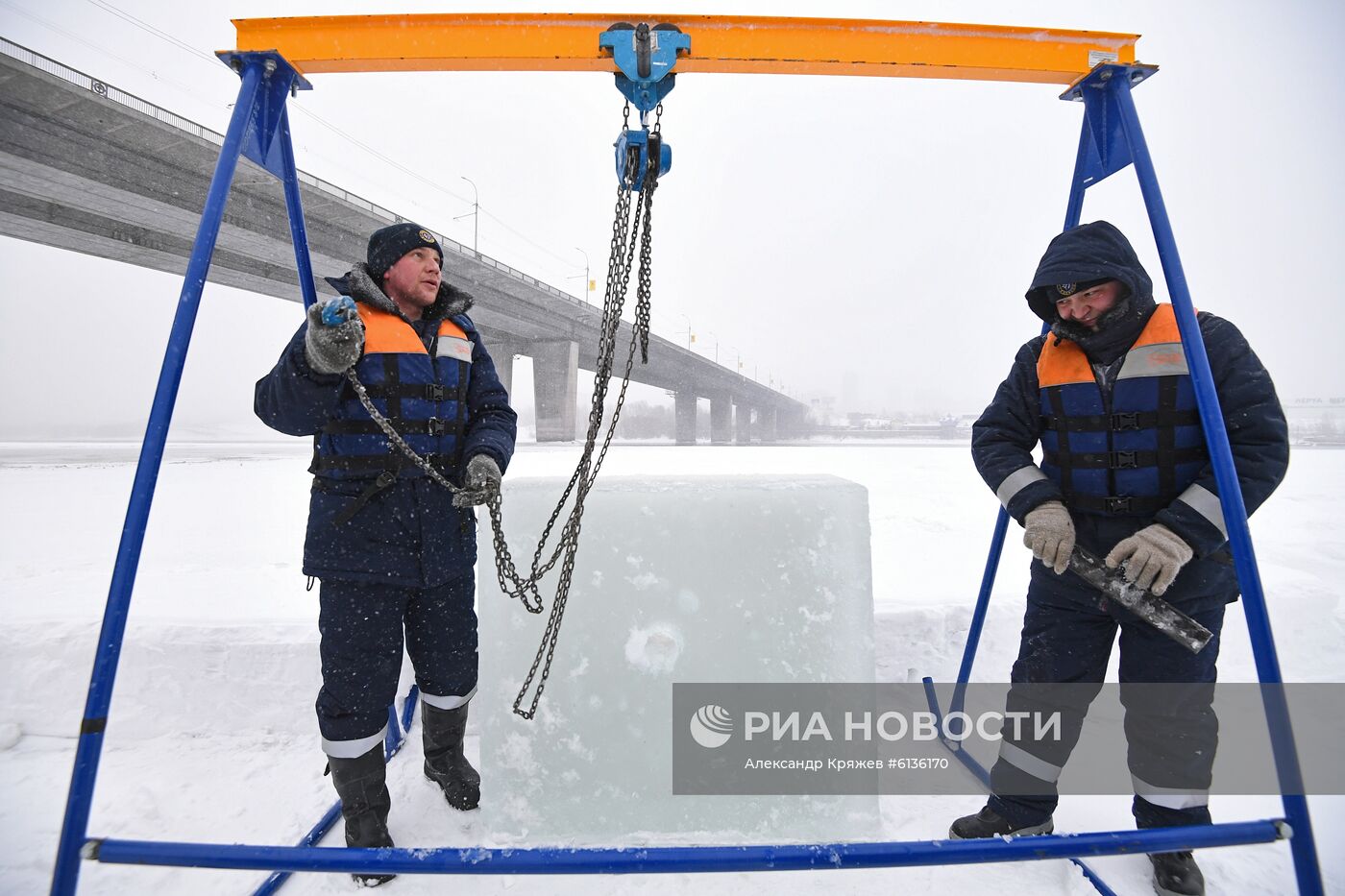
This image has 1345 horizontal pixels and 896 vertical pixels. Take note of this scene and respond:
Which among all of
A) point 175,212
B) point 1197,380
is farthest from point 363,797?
point 175,212

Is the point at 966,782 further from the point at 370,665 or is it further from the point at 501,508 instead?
the point at 370,665

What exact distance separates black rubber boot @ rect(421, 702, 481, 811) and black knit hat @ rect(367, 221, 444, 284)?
5.60 ft

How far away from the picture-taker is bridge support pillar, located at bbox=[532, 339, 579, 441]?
21.2 metres

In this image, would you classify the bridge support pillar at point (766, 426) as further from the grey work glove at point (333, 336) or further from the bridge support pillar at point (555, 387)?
the grey work glove at point (333, 336)

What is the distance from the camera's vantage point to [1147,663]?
67.6 inches

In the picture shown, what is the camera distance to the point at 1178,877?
170 cm

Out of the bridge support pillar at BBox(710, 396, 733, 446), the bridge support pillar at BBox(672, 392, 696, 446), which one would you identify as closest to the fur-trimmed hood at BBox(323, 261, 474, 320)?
the bridge support pillar at BBox(672, 392, 696, 446)

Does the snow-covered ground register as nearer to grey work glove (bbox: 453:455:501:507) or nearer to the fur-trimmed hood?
grey work glove (bbox: 453:455:501:507)

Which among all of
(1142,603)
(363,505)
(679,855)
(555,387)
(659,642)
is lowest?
(679,855)

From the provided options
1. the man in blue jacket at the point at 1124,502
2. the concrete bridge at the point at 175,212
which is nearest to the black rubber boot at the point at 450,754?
the man in blue jacket at the point at 1124,502

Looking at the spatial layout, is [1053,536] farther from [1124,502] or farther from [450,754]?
[450,754]

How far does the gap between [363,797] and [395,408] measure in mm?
1342

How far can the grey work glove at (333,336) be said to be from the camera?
1.63 m

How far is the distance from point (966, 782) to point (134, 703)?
154 inches
